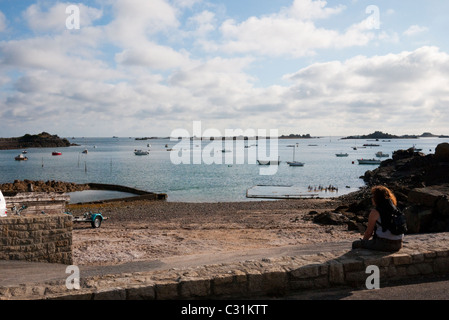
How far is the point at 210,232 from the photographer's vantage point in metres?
18.6

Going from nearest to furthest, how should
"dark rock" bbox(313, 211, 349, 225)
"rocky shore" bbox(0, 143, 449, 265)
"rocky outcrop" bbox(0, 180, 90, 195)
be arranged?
"rocky shore" bbox(0, 143, 449, 265) < "dark rock" bbox(313, 211, 349, 225) < "rocky outcrop" bbox(0, 180, 90, 195)

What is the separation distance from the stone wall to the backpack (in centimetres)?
836

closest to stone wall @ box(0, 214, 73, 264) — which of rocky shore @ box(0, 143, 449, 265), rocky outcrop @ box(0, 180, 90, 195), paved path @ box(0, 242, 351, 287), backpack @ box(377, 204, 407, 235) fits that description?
paved path @ box(0, 242, 351, 287)

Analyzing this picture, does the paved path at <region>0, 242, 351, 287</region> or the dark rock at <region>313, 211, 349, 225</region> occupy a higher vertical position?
the paved path at <region>0, 242, 351, 287</region>

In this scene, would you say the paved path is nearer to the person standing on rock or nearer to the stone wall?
the stone wall

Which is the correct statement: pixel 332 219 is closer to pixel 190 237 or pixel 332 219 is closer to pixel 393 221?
pixel 190 237

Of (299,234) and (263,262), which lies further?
(299,234)

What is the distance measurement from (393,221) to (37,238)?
8779mm

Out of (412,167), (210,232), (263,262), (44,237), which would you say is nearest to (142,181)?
(412,167)

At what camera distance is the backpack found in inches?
254

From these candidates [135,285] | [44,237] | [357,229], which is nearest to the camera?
[135,285]

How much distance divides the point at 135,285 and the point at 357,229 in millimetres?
13959
